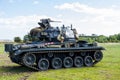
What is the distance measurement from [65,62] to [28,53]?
11.8 ft

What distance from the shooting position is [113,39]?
368ft

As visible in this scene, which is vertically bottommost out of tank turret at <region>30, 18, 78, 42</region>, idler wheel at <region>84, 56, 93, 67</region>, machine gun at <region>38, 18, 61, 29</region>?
idler wheel at <region>84, 56, 93, 67</region>

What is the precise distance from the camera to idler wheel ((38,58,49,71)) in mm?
24366

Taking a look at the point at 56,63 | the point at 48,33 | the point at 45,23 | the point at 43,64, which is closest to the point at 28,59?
the point at 43,64

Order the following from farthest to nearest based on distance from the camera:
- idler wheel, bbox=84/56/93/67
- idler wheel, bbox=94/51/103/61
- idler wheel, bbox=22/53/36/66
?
idler wheel, bbox=94/51/103/61
idler wheel, bbox=84/56/93/67
idler wheel, bbox=22/53/36/66

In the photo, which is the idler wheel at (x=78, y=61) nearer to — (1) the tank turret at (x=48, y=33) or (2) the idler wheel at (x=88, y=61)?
(2) the idler wheel at (x=88, y=61)

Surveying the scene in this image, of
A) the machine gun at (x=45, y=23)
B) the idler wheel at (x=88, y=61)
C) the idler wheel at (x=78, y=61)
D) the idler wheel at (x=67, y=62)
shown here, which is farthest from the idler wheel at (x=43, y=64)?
the idler wheel at (x=88, y=61)

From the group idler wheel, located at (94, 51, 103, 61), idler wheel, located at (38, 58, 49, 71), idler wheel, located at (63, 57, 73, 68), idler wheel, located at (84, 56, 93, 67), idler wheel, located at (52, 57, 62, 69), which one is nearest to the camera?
idler wheel, located at (38, 58, 49, 71)

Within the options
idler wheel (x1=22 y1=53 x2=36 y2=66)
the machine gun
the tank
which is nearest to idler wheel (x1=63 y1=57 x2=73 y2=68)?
the tank

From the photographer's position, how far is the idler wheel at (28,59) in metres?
23.4

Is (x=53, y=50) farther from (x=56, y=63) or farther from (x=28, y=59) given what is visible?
(x=28, y=59)

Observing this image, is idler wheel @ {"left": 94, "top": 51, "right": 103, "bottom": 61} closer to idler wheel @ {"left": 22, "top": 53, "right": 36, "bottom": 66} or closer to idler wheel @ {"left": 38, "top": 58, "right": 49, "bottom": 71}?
idler wheel @ {"left": 38, "top": 58, "right": 49, "bottom": 71}

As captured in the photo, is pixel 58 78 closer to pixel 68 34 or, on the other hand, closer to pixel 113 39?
pixel 68 34

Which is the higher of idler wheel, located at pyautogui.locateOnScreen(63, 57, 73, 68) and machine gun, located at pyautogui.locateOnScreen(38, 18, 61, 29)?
machine gun, located at pyautogui.locateOnScreen(38, 18, 61, 29)
